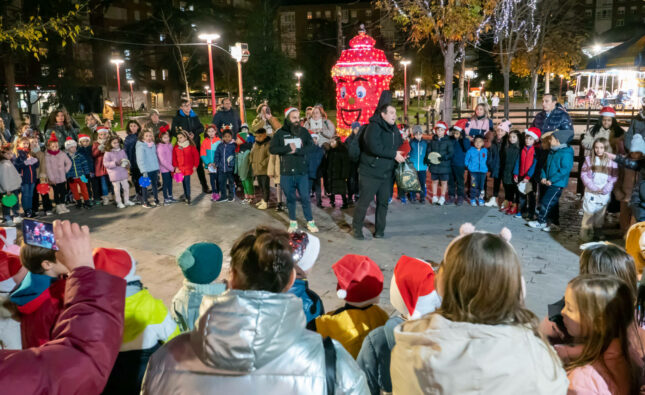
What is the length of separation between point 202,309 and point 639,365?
2.13 m

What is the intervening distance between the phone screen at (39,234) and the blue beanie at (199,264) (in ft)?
3.65

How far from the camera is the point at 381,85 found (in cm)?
1570

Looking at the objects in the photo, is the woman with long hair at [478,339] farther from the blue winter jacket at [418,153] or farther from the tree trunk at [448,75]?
the tree trunk at [448,75]

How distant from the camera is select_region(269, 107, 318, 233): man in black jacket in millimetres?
7727

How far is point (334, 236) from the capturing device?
774cm

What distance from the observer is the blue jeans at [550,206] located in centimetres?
763

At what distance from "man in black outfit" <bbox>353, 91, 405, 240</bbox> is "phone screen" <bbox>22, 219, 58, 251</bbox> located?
5664mm

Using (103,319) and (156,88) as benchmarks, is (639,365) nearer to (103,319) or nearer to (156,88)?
(103,319)

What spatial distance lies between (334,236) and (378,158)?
1.45 metres

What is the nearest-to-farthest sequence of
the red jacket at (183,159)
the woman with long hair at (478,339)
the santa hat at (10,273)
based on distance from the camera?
1. the woman with long hair at (478,339)
2. the santa hat at (10,273)
3. the red jacket at (183,159)

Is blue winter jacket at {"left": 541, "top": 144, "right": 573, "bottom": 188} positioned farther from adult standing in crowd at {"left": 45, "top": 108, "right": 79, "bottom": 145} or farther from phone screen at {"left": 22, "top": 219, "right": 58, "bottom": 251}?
adult standing in crowd at {"left": 45, "top": 108, "right": 79, "bottom": 145}

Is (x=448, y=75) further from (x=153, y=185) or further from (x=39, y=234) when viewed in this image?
(x=39, y=234)

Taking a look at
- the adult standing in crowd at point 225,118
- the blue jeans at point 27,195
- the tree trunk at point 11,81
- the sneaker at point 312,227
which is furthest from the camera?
the tree trunk at point 11,81

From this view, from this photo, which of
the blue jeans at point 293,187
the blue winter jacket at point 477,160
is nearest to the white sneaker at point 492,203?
the blue winter jacket at point 477,160
